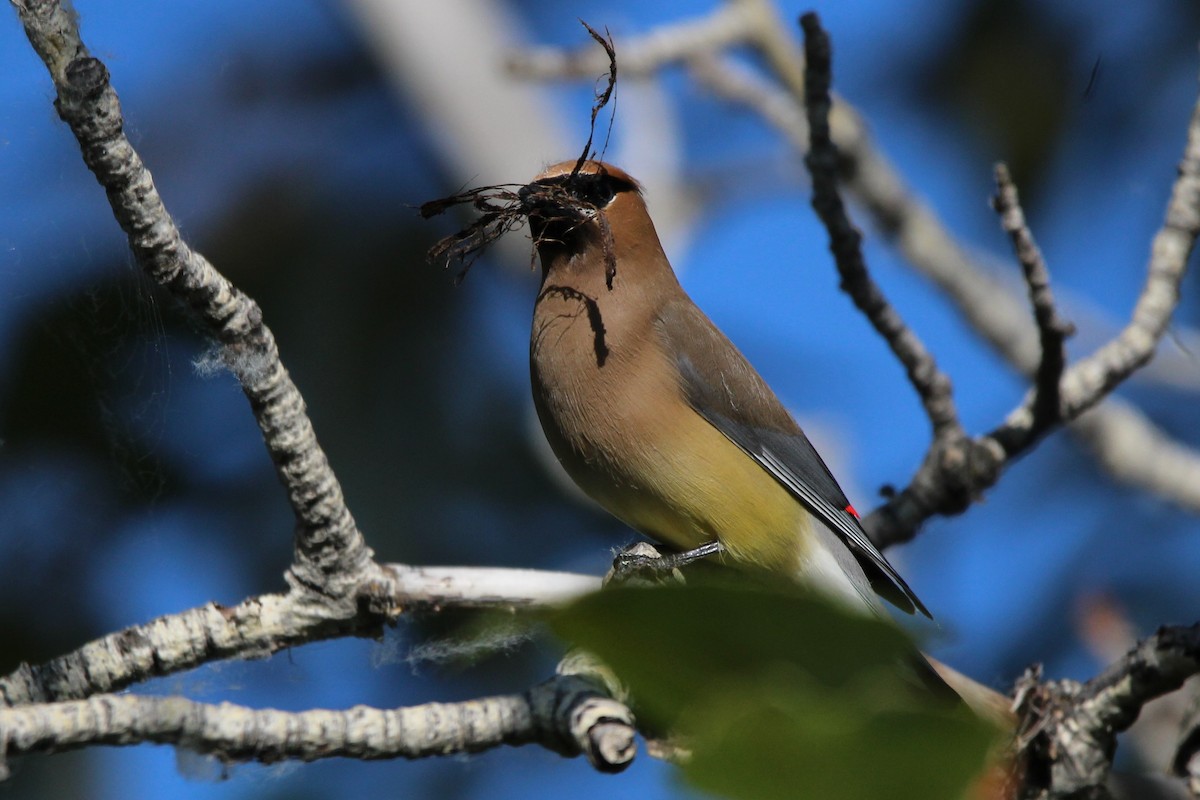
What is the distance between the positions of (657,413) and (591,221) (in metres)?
0.59

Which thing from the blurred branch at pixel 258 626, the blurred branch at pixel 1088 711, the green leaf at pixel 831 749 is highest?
the blurred branch at pixel 258 626

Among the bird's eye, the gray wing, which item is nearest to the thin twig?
the gray wing

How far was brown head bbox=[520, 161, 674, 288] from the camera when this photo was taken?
11.9ft

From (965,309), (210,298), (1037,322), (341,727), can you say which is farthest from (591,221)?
(965,309)

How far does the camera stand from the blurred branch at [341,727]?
7.01 ft

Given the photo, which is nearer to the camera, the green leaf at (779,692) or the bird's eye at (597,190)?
the green leaf at (779,692)

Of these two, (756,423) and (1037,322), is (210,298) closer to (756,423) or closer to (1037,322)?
(756,423)

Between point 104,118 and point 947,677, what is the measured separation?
2441 millimetres

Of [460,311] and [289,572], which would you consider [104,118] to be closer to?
[289,572]

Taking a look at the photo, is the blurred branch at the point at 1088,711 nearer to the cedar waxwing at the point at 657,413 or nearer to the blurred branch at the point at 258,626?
the cedar waxwing at the point at 657,413

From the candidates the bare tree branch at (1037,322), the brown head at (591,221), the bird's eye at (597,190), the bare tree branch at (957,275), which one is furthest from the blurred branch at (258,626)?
the bare tree branch at (957,275)

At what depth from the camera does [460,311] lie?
23.7 ft

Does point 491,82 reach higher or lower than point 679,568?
higher

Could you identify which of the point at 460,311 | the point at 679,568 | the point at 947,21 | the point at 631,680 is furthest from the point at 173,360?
the point at 947,21
